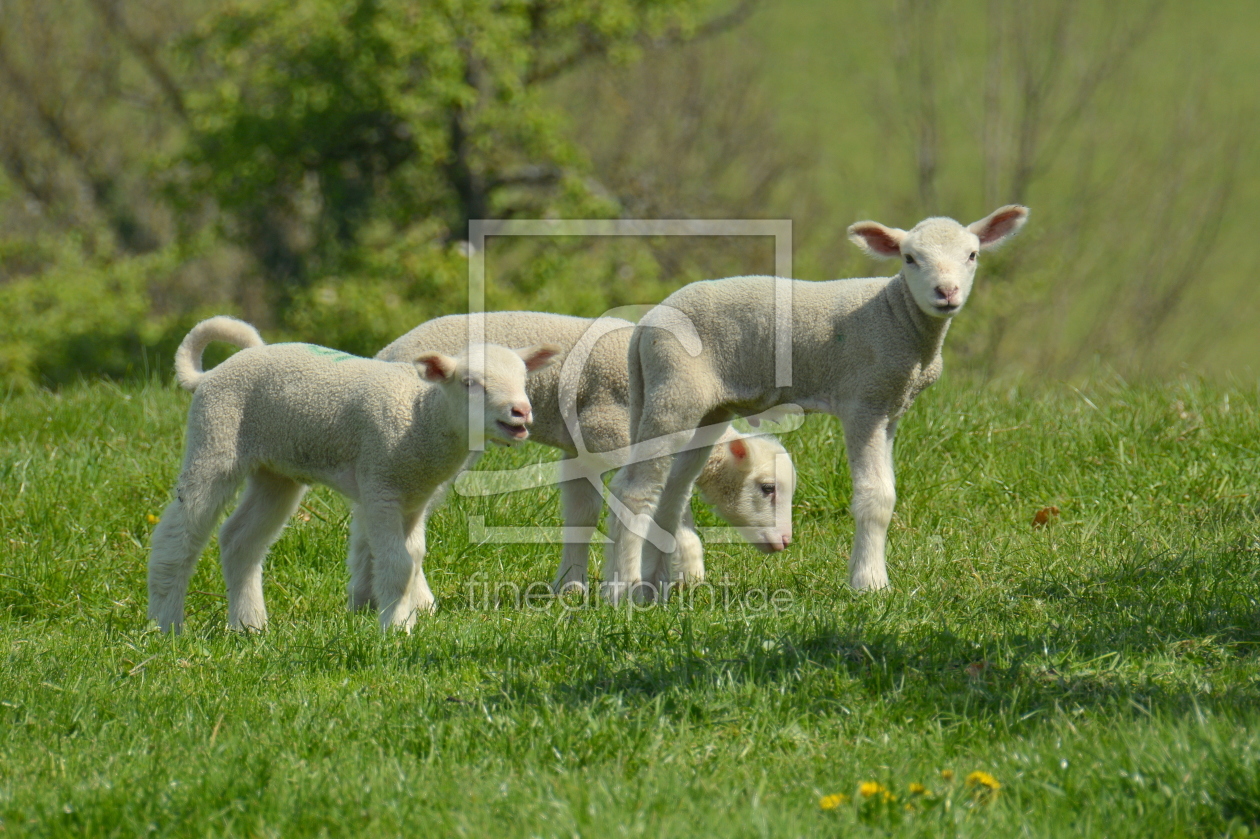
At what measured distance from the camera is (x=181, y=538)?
17.1ft

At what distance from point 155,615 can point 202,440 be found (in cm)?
74

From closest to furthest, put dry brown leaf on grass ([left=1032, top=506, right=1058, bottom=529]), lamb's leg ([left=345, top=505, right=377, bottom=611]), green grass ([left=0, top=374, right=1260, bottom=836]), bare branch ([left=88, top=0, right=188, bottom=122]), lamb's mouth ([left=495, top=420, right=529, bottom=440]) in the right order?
1. green grass ([left=0, top=374, right=1260, bottom=836])
2. lamb's mouth ([left=495, top=420, right=529, bottom=440])
3. lamb's leg ([left=345, top=505, right=377, bottom=611])
4. dry brown leaf on grass ([left=1032, top=506, right=1058, bottom=529])
5. bare branch ([left=88, top=0, right=188, bottom=122])

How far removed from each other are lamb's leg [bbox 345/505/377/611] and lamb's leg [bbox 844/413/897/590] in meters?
2.04

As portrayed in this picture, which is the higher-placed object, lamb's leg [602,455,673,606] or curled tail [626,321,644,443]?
curled tail [626,321,644,443]

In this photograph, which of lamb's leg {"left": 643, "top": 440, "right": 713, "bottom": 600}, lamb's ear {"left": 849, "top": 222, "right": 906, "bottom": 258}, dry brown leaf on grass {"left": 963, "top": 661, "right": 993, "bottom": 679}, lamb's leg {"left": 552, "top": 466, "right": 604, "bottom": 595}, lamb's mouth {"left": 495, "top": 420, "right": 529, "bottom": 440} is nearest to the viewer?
dry brown leaf on grass {"left": 963, "top": 661, "right": 993, "bottom": 679}

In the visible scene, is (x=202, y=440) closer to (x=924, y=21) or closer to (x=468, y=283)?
(x=468, y=283)

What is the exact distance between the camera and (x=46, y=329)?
1477 centimetres

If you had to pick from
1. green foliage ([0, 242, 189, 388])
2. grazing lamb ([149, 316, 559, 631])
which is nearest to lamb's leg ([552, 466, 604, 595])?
grazing lamb ([149, 316, 559, 631])

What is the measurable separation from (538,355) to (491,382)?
0.32 meters

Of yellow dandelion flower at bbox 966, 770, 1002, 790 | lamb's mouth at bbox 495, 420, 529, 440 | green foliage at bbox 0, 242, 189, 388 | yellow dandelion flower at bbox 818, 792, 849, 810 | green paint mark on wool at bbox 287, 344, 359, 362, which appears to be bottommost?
yellow dandelion flower at bbox 818, 792, 849, 810

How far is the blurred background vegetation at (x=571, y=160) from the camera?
13.8 m

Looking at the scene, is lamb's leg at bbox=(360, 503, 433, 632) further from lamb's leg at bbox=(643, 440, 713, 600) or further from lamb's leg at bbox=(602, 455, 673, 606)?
Result: lamb's leg at bbox=(643, 440, 713, 600)

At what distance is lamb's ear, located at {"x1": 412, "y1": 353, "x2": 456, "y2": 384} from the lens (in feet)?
15.6

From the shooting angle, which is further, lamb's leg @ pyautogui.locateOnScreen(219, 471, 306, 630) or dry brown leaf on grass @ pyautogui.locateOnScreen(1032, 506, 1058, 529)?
dry brown leaf on grass @ pyautogui.locateOnScreen(1032, 506, 1058, 529)
